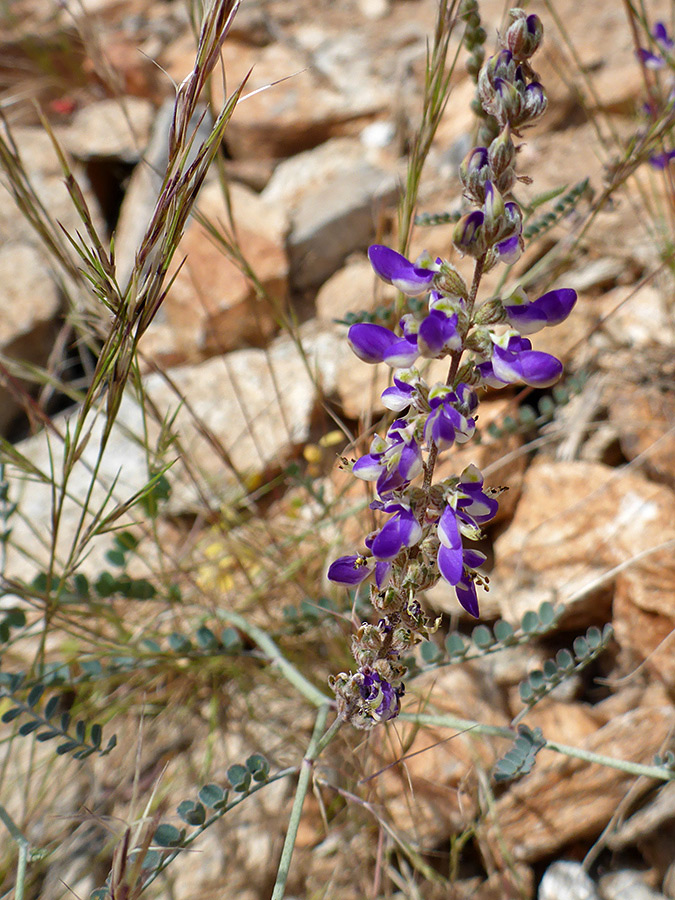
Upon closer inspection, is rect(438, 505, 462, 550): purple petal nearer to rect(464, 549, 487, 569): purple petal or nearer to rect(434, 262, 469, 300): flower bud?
rect(464, 549, 487, 569): purple petal

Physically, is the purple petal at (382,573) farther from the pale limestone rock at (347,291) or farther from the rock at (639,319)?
the pale limestone rock at (347,291)

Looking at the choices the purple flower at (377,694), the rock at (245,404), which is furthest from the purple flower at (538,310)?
the rock at (245,404)

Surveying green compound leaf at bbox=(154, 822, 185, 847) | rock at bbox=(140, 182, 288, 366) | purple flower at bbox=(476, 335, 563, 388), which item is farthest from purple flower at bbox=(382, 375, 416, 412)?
rock at bbox=(140, 182, 288, 366)

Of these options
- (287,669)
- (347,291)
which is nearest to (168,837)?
(287,669)

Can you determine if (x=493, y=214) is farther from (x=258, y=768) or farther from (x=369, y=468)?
(x=258, y=768)

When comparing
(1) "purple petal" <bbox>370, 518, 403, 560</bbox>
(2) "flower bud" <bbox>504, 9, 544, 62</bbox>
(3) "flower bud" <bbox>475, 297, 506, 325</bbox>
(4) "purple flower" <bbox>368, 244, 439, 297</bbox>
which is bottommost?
(1) "purple petal" <bbox>370, 518, 403, 560</bbox>
